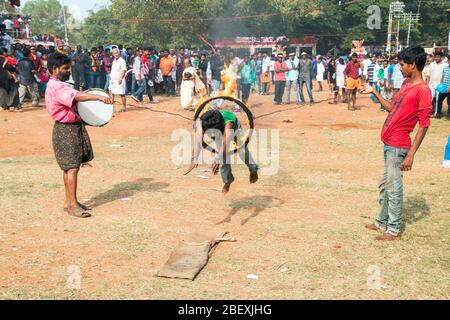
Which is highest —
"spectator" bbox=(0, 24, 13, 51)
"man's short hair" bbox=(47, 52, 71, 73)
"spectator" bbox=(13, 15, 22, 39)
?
"spectator" bbox=(13, 15, 22, 39)

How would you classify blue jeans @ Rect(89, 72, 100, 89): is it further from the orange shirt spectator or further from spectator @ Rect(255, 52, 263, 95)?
spectator @ Rect(255, 52, 263, 95)

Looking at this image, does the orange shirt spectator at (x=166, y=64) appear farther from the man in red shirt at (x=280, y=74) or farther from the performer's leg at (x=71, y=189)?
the performer's leg at (x=71, y=189)

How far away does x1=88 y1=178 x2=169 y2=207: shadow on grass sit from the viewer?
22.6ft

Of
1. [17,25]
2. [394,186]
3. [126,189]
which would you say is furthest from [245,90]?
[17,25]

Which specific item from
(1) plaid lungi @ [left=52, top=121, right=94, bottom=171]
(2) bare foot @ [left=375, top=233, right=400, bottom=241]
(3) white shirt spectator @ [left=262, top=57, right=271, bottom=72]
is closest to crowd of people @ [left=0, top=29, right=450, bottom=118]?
(3) white shirt spectator @ [left=262, top=57, right=271, bottom=72]

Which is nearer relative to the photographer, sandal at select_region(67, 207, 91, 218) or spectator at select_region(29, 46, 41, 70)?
sandal at select_region(67, 207, 91, 218)

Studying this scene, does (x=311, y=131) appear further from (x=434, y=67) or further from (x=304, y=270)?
(x=304, y=270)

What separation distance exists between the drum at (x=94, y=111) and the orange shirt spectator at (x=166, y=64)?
12869mm

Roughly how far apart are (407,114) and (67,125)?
3.78 m

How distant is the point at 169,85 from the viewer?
20312mm

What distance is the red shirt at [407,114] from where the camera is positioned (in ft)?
16.8

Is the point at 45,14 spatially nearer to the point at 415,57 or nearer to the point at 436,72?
the point at 436,72
